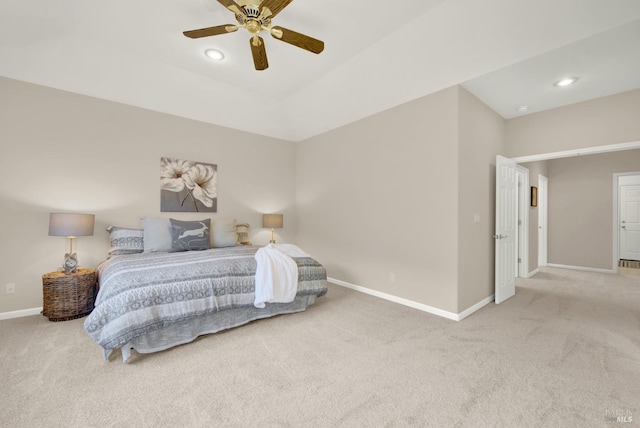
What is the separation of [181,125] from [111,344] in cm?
319

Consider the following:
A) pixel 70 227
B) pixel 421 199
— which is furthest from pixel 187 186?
pixel 421 199

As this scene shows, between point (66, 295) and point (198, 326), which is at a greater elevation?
point (66, 295)

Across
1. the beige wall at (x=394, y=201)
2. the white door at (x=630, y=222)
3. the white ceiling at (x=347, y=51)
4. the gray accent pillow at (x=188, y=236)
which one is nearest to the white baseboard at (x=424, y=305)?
the beige wall at (x=394, y=201)

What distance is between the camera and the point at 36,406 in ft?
→ 5.27

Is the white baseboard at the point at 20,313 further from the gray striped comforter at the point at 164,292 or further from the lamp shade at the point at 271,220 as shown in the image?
the lamp shade at the point at 271,220

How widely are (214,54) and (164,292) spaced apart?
264 cm

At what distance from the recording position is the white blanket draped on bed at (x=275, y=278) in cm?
276

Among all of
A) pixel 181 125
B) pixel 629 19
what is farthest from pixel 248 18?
pixel 629 19

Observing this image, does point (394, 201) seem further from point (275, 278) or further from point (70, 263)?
point (70, 263)

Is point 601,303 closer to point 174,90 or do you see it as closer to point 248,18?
point 248,18

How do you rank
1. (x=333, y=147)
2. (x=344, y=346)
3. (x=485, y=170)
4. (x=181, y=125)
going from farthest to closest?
(x=333, y=147) → (x=181, y=125) → (x=485, y=170) → (x=344, y=346)

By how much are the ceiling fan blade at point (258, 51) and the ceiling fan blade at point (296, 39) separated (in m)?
0.19

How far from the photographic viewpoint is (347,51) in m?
3.05

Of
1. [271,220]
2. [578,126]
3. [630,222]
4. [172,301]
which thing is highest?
[578,126]
